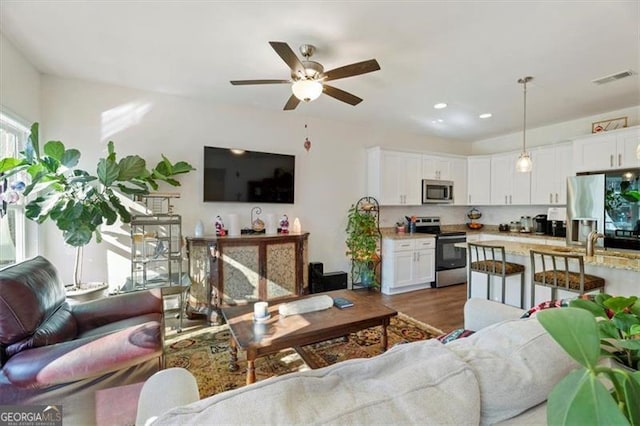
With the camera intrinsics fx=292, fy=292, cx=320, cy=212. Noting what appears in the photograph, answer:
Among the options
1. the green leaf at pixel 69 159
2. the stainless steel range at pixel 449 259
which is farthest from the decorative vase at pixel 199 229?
the stainless steel range at pixel 449 259

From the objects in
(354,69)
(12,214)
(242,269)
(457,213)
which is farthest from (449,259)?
(12,214)

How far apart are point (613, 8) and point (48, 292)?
4.20m

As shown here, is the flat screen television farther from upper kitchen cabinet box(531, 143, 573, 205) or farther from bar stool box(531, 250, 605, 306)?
upper kitchen cabinet box(531, 143, 573, 205)

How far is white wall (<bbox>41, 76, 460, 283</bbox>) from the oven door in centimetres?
158

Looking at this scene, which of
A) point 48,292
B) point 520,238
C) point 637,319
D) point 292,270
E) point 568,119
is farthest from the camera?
point 520,238

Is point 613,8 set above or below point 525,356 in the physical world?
above

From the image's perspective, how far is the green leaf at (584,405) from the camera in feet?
1.40

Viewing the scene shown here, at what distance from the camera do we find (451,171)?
5.45 m

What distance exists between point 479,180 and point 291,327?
4.94m

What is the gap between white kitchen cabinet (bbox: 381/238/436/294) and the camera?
456 cm

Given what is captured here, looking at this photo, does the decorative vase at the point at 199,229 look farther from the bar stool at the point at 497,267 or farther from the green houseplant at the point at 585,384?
the green houseplant at the point at 585,384

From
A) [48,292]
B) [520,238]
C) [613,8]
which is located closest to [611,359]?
[613,8]

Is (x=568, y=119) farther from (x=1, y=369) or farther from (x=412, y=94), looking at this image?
(x=1, y=369)

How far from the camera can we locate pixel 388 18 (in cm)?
211
